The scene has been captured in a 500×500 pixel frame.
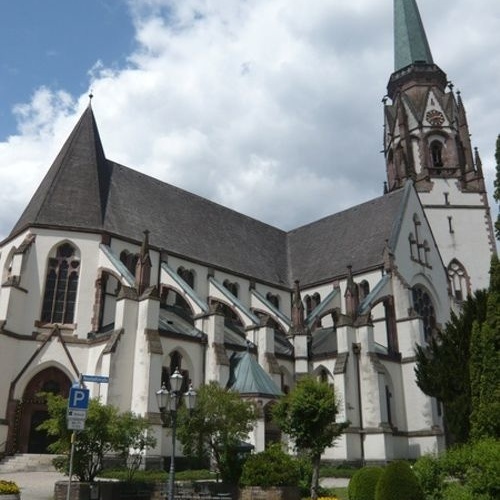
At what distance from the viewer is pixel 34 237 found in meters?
32.1

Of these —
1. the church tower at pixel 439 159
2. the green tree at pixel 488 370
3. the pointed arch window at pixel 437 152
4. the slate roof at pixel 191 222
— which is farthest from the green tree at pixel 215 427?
the pointed arch window at pixel 437 152

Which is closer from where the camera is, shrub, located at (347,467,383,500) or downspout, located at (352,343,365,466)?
shrub, located at (347,467,383,500)

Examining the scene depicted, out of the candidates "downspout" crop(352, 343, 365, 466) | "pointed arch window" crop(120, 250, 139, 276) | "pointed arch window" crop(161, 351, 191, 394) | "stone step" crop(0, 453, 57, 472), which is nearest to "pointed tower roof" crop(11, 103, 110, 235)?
"pointed arch window" crop(120, 250, 139, 276)

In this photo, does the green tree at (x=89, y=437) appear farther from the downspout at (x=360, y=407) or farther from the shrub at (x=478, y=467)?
the downspout at (x=360, y=407)

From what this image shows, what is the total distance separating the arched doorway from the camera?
28.3 m

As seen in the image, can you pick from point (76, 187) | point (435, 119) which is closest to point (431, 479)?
point (76, 187)

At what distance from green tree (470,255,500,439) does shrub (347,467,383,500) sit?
393 cm

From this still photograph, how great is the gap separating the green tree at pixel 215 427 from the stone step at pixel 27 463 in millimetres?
8251

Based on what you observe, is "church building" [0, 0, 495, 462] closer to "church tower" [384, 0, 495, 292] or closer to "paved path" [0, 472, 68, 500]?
"church tower" [384, 0, 495, 292]

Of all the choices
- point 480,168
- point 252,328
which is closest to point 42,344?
point 252,328

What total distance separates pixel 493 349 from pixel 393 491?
7.43 metres

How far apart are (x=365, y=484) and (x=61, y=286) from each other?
2140cm

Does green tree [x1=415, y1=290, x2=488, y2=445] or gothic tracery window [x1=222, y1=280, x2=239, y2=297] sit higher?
gothic tracery window [x1=222, y1=280, x2=239, y2=297]

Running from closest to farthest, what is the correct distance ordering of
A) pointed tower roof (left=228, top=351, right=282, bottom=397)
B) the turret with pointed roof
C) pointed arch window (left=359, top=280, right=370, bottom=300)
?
pointed tower roof (left=228, top=351, right=282, bottom=397), pointed arch window (left=359, top=280, right=370, bottom=300), the turret with pointed roof
